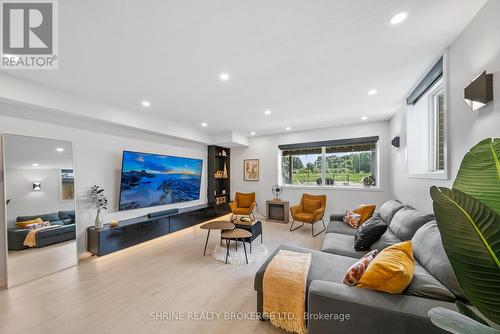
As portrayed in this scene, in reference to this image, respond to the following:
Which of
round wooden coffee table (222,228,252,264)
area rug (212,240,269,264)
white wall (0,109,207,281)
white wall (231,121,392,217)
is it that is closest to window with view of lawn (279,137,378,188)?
white wall (231,121,392,217)

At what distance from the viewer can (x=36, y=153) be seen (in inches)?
106

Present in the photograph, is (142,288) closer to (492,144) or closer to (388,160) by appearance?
(492,144)

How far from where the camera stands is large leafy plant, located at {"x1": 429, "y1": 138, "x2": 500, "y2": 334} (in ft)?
2.09

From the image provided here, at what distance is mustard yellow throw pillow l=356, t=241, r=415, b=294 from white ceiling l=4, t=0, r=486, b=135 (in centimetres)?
181

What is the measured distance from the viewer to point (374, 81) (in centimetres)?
259

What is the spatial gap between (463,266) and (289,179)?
5.16m

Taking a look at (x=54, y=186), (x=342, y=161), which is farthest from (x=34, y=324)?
(x=342, y=161)

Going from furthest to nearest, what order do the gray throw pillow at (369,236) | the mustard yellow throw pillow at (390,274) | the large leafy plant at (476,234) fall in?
the gray throw pillow at (369,236), the mustard yellow throw pillow at (390,274), the large leafy plant at (476,234)

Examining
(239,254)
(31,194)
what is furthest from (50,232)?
(239,254)

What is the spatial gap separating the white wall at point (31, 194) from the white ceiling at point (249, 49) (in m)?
1.21

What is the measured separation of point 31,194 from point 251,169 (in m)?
4.66

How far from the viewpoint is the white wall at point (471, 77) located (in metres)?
1.37
